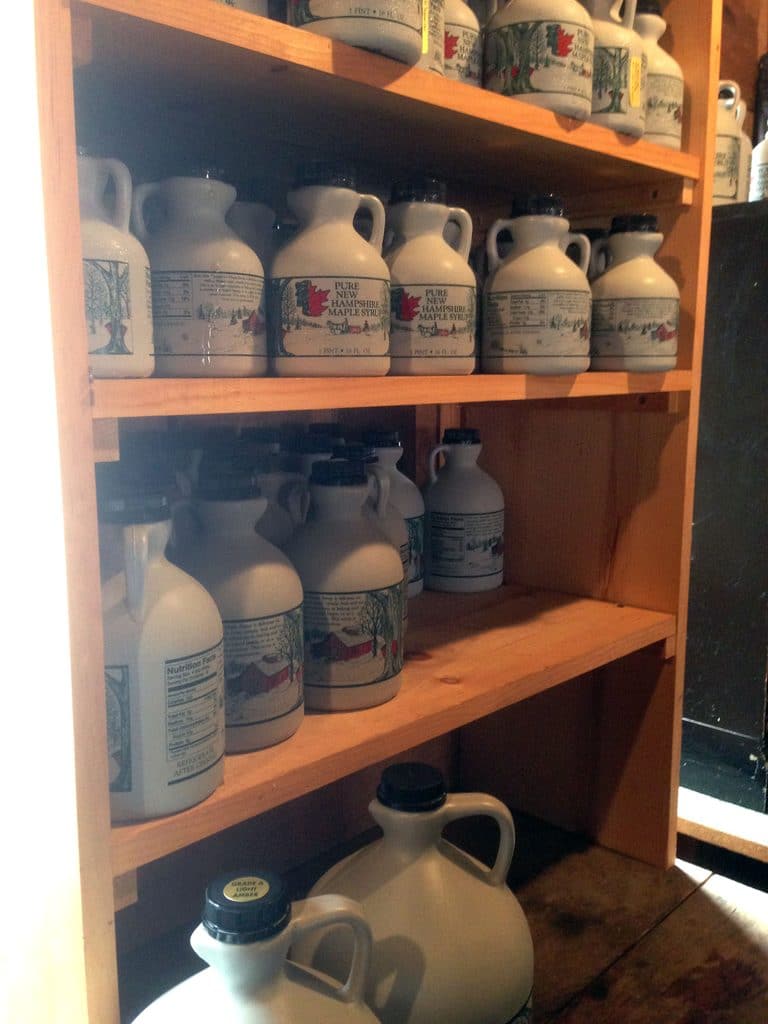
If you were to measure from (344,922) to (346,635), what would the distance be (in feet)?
0.71

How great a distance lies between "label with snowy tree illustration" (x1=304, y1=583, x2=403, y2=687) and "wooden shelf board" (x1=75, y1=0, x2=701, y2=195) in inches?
15.3

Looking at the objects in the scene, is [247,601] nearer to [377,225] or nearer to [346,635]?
[346,635]

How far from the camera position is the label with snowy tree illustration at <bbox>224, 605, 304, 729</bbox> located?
673mm

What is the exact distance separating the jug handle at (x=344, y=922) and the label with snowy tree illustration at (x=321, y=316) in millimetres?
399

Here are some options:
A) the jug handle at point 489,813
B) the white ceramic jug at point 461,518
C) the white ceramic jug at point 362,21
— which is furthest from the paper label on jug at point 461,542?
the white ceramic jug at point 362,21

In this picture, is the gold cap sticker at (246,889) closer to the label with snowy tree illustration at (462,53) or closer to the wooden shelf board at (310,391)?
the wooden shelf board at (310,391)

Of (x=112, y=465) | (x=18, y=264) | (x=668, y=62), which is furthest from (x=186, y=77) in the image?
(x=668, y=62)

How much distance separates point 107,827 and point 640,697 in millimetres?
758

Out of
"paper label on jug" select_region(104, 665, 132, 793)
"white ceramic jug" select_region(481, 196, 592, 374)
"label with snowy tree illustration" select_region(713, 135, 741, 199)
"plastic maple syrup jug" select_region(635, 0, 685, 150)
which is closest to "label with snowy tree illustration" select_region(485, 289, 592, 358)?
"white ceramic jug" select_region(481, 196, 592, 374)

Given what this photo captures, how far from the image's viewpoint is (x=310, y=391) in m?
0.64

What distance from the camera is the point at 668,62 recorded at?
38.6 inches

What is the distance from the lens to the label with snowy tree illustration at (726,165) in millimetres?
1390

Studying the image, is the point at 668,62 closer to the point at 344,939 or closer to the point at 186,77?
the point at 186,77

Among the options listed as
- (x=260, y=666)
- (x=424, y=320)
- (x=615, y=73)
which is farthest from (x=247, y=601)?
(x=615, y=73)
